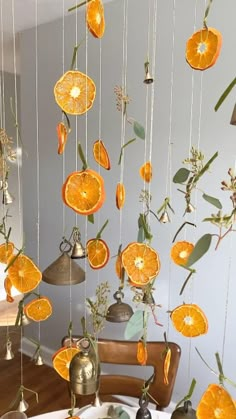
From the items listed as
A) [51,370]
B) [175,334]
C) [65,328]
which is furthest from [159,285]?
[51,370]

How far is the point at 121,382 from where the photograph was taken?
1.82 meters

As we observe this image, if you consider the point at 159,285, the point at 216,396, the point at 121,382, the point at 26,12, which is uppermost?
the point at 26,12

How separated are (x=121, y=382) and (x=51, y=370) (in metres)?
1.41

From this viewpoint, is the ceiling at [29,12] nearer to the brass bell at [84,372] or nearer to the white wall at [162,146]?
the white wall at [162,146]

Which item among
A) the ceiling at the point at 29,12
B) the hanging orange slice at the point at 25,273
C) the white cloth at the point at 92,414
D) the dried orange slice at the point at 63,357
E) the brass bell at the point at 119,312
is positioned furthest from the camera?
the ceiling at the point at 29,12

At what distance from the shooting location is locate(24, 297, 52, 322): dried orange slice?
3.11 ft

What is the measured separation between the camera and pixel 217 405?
0.68 m

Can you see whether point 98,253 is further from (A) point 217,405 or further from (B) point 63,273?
(A) point 217,405

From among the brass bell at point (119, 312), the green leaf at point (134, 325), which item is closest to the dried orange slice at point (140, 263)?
the green leaf at point (134, 325)

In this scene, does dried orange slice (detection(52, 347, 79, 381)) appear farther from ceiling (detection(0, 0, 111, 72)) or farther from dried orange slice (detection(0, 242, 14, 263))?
ceiling (detection(0, 0, 111, 72))

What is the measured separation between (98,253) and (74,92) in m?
0.42

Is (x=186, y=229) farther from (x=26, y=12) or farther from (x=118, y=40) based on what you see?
(x=26, y=12)

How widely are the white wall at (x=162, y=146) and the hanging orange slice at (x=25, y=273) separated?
35.5 inches

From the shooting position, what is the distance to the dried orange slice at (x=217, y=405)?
0.67m
